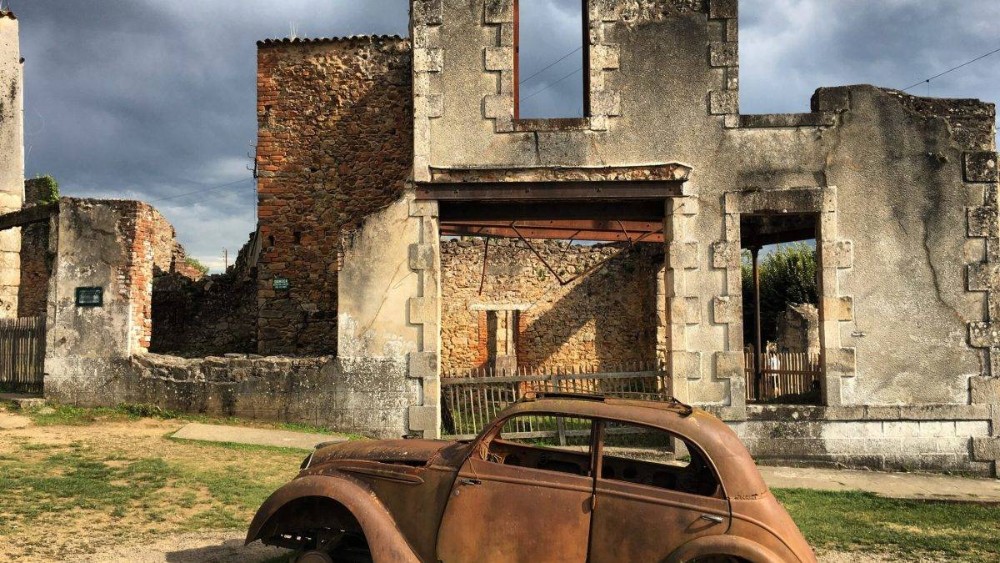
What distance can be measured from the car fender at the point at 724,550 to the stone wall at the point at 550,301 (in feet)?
46.5

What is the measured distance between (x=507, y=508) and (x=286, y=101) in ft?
37.9

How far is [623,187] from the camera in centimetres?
964

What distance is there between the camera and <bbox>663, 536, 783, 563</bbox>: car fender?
3670 mm

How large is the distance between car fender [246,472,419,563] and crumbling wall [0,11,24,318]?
53.2 feet

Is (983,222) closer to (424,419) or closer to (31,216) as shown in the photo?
(424,419)

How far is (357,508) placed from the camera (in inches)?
165

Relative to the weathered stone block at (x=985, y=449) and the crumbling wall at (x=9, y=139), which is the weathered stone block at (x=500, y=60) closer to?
the weathered stone block at (x=985, y=449)

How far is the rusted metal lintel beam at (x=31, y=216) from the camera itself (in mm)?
10820

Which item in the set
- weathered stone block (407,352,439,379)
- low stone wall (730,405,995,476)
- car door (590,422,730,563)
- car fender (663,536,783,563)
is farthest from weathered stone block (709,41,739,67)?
car fender (663,536,783,563)

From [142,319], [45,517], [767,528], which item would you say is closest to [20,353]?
→ [142,319]

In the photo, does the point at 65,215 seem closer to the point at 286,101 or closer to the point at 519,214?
the point at 286,101

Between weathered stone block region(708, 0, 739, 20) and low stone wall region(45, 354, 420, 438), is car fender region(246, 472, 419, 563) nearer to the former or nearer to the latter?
low stone wall region(45, 354, 420, 438)

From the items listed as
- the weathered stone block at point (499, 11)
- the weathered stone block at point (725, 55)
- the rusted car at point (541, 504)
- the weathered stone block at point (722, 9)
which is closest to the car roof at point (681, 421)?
the rusted car at point (541, 504)

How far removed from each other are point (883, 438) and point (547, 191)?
18.5 feet
